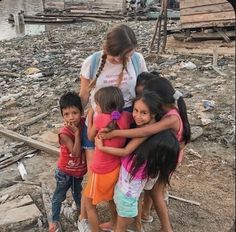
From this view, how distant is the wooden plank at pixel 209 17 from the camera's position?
11641mm

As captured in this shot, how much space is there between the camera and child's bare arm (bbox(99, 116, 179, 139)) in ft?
9.29

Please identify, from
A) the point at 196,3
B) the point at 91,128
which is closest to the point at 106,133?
the point at 91,128

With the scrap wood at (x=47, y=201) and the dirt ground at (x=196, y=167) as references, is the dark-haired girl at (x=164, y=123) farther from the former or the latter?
the scrap wood at (x=47, y=201)

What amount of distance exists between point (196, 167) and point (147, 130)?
7.31 feet

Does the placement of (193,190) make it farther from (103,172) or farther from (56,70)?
(56,70)

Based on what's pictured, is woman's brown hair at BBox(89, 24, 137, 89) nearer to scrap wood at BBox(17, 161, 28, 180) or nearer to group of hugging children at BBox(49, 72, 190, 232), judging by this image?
group of hugging children at BBox(49, 72, 190, 232)

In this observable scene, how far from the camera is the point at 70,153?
342cm

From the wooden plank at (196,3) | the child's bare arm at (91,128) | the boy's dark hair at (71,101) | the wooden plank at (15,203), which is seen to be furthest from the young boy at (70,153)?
the wooden plank at (196,3)

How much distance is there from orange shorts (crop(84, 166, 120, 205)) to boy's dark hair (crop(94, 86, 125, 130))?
37 centimetres

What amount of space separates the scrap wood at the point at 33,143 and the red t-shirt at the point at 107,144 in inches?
105

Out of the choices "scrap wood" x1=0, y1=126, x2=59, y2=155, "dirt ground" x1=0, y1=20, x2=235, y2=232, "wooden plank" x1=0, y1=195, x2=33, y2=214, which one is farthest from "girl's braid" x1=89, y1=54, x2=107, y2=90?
"scrap wood" x1=0, y1=126, x2=59, y2=155

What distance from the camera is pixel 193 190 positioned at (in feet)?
14.2

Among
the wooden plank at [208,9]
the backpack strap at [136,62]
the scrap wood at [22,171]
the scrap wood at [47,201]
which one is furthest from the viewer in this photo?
the wooden plank at [208,9]

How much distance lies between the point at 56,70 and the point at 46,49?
5.25 metres
